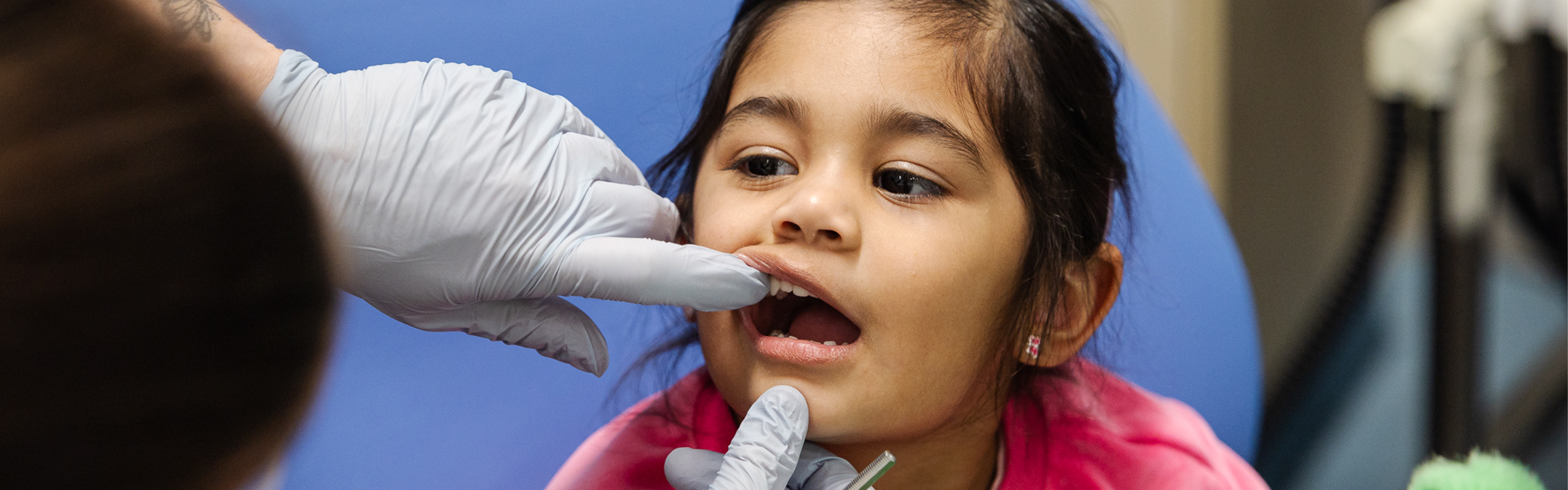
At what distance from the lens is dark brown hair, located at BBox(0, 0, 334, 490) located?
0.41 meters

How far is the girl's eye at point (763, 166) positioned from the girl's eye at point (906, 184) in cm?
6

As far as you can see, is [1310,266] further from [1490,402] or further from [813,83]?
[813,83]

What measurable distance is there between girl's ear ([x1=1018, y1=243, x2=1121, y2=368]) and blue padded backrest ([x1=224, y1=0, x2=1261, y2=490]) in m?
0.09

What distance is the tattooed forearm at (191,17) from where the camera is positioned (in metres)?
0.56

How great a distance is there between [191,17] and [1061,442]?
0.77 metres

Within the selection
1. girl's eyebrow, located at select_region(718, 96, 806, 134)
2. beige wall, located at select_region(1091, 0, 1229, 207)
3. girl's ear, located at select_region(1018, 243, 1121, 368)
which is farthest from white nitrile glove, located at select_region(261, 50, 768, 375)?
beige wall, located at select_region(1091, 0, 1229, 207)

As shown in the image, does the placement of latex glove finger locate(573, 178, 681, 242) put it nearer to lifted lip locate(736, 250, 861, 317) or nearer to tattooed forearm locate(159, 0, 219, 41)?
lifted lip locate(736, 250, 861, 317)

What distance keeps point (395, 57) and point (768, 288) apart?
0.31 meters

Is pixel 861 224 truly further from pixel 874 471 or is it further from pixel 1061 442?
pixel 1061 442

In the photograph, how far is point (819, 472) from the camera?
726 mm

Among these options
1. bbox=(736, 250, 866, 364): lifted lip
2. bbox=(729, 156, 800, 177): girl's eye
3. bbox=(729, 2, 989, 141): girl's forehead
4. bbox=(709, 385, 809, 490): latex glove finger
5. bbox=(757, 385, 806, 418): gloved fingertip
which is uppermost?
bbox=(729, 2, 989, 141): girl's forehead

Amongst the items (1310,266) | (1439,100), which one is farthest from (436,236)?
(1310,266)

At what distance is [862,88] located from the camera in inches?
28.1

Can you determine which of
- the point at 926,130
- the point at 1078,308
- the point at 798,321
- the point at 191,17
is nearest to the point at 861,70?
the point at 926,130
